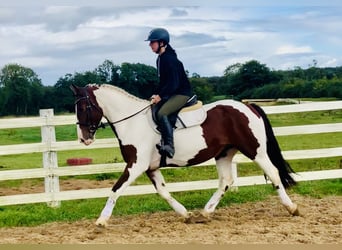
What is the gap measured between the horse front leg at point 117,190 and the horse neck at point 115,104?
0.69 m

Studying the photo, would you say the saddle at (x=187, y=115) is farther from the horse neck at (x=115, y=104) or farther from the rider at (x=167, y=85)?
the horse neck at (x=115, y=104)

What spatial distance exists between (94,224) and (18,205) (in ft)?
7.65

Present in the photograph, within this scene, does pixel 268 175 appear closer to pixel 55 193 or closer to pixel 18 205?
pixel 55 193

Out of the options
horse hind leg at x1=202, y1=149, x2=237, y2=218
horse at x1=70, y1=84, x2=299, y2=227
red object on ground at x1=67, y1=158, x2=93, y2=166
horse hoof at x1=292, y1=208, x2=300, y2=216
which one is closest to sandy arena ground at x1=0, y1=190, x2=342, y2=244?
horse hoof at x1=292, y1=208, x2=300, y2=216

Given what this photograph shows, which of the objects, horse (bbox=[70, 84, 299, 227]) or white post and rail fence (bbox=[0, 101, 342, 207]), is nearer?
horse (bbox=[70, 84, 299, 227])

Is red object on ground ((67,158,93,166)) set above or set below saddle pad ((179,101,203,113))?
below

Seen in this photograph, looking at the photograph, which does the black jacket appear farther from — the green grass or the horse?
the green grass

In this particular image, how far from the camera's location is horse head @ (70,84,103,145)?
641 centimetres

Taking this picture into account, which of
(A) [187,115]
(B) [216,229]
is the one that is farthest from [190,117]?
(B) [216,229]

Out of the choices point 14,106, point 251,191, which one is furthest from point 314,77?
point 251,191

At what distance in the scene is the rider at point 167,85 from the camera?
246 inches

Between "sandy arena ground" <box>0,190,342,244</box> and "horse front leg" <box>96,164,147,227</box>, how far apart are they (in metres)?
0.12

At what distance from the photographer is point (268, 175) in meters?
6.60

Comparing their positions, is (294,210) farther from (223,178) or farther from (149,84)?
(149,84)
